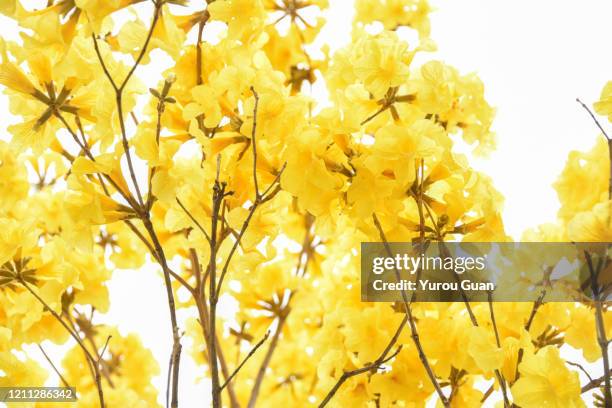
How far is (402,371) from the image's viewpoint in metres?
0.68

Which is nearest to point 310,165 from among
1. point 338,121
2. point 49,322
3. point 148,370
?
point 338,121

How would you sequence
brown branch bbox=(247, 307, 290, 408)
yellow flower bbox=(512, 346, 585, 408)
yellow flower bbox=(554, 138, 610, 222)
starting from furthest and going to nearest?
brown branch bbox=(247, 307, 290, 408) < yellow flower bbox=(554, 138, 610, 222) < yellow flower bbox=(512, 346, 585, 408)

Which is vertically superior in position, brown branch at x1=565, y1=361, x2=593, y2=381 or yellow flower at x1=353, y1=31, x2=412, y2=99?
yellow flower at x1=353, y1=31, x2=412, y2=99

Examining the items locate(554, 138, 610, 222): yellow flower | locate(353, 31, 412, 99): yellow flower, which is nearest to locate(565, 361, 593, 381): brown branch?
locate(554, 138, 610, 222): yellow flower

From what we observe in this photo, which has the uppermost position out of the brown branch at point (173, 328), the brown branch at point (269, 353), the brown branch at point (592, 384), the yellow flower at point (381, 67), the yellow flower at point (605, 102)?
the yellow flower at point (381, 67)

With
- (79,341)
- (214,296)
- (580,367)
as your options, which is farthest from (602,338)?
(79,341)

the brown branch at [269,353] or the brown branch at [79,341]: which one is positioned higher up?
the brown branch at [269,353]

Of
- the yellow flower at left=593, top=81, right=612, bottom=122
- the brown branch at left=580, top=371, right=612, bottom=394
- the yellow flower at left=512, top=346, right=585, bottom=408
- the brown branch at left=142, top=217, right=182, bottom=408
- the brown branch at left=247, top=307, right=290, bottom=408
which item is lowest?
the yellow flower at left=512, top=346, right=585, bottom=408

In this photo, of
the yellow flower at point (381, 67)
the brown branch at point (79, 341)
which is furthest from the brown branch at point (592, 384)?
the brown branch at point (79, 341)

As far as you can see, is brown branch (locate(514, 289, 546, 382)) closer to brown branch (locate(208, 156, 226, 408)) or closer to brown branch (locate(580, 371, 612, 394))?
brown branch (locate(580, 371, 612, 394))

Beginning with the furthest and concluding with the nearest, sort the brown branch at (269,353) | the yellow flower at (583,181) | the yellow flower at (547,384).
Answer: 1. the brown branch at (269,353)
2. the yellow flower at (583,181)
3. the yellow flower at (547,384)

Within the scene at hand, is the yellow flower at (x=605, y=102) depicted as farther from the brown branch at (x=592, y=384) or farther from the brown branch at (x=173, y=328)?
the brown branch at (x=173, y=328)

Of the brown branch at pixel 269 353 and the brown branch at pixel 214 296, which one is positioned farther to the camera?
the brown branch at pixel 269 353

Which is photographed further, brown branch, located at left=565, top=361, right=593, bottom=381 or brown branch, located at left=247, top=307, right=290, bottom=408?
brown branch, located at left=247, top=307, right=290, bottom=408
